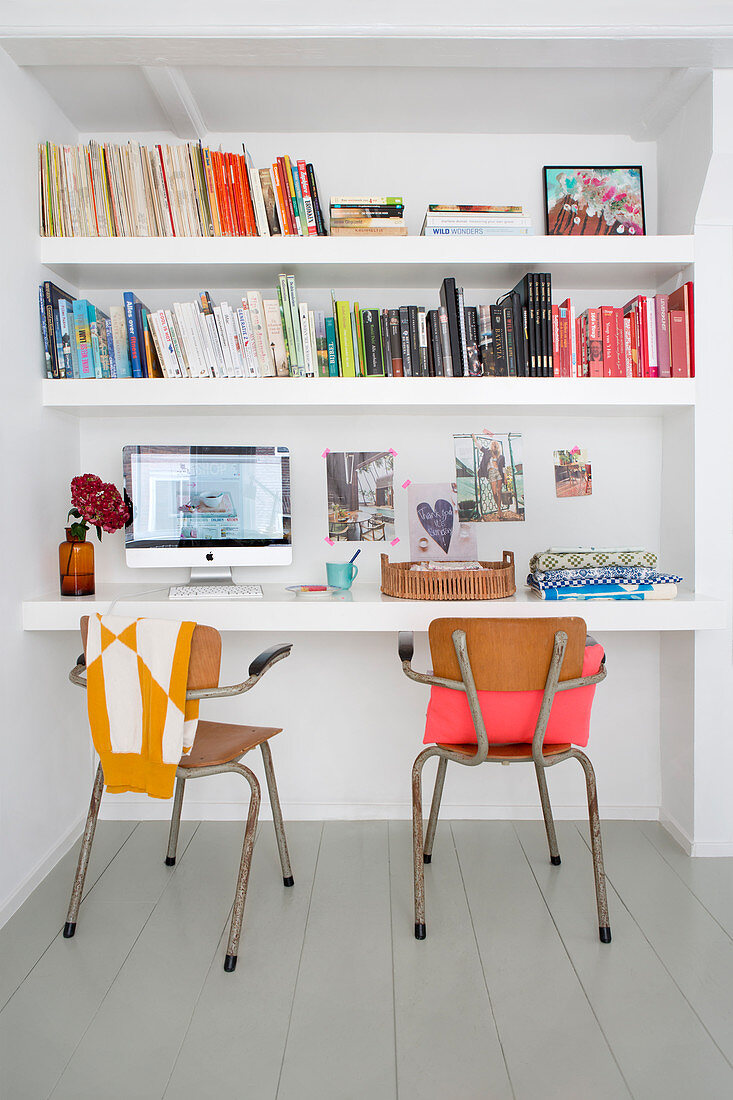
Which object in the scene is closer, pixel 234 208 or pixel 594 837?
pixel 594 837

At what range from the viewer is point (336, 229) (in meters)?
2.32

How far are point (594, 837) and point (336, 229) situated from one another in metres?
1.86

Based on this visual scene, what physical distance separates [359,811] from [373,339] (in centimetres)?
159

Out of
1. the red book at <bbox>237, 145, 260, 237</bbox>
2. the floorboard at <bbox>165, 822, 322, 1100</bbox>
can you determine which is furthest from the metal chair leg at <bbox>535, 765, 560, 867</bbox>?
the red book at <bbox>237, 145, 260, 237</bbox>

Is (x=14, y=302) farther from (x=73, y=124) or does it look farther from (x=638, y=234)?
(x=638, y=234)

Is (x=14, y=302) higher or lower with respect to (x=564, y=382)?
higher

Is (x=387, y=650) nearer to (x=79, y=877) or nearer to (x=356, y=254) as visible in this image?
(x=79, y=877)

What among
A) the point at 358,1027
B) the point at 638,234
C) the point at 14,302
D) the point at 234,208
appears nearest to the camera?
the point at 358,1027

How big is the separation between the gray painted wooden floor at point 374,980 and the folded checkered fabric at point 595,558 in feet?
2.97

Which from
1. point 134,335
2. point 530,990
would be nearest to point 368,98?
point 134,335

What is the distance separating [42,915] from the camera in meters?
2.05

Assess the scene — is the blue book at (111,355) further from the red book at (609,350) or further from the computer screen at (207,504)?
the red book at (609,350)

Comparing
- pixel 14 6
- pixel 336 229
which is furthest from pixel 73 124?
pixel 336 229

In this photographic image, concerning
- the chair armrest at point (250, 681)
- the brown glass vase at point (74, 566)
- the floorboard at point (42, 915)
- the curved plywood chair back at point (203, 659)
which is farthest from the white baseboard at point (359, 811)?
the curved plywood chair back at point (203, 659)
